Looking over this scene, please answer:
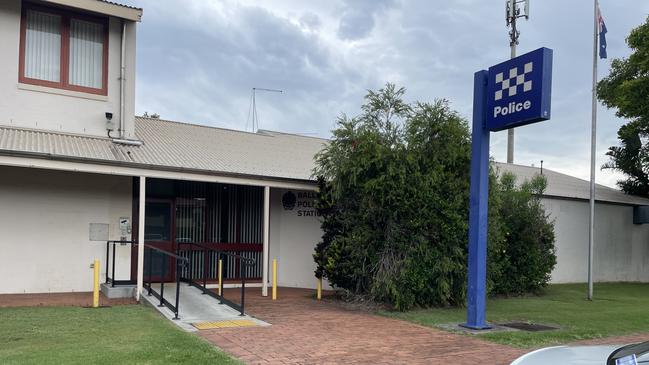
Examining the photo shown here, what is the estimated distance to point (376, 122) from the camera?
39.1 ft

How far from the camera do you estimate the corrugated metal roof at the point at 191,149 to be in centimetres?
1102

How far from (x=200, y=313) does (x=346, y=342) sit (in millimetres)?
3133

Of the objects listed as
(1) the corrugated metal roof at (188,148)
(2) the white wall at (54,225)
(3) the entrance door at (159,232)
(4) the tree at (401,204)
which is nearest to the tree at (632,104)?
(4) the tree at (401,204)

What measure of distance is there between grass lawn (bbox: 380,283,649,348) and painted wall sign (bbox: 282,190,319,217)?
4.85 m

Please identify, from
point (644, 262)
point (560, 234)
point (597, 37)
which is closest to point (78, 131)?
point (597, 37)

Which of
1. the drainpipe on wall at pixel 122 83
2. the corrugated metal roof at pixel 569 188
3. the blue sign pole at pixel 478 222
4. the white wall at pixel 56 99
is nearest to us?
the blue sign pole at pixel 478 222

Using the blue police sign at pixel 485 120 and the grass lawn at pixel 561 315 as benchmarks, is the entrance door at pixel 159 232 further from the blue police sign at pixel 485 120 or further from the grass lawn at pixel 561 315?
the blue police sign at pixel 485 120

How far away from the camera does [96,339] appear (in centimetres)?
754

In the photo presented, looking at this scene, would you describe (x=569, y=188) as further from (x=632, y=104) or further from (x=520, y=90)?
(x=520, y=90)

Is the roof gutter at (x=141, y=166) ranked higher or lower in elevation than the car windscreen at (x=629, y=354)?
higher

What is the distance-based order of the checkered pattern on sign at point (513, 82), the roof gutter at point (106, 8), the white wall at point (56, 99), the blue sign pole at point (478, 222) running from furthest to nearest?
the roof gutter at point (106, 8) → the white wall at point (56, 99) → the blue sign pole at point (478, 222) → the checkered pattern on sign at point (513, 82)

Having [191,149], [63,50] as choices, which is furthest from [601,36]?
[63,50]

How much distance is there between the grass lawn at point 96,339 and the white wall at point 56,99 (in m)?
4.39

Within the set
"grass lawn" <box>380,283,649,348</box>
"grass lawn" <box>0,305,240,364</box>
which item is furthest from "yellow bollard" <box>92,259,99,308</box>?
"grass lawn" <box>380,283,649,348</box>
